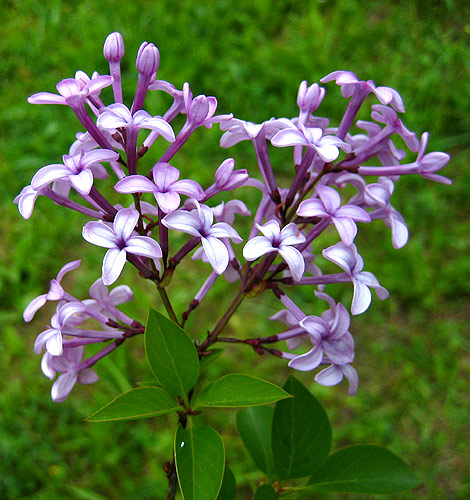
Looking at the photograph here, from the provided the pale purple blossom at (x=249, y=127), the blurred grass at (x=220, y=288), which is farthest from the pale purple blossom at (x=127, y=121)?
the blurred grass at (x=220, y=288)

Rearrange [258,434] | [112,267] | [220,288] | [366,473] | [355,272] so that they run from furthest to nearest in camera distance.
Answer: [220,288]
[258,434]
[366,473]
[355,272]
[112,267]

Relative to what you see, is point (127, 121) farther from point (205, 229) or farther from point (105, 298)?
point (105, 298)

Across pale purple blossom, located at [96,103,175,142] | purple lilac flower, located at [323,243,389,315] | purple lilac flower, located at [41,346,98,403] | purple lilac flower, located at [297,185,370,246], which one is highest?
pale purple blossom, located at [96,103,175,142]

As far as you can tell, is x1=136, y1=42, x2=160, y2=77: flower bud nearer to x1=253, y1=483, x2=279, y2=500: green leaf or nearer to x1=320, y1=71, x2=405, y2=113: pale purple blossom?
x1=320, y1=71, x2=405, y2=113: pale purple blossom

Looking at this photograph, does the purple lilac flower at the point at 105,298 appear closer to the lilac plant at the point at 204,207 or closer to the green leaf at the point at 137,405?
the lilac plant at the point at 204,207

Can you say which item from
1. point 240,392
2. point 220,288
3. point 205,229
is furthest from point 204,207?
point 220,288

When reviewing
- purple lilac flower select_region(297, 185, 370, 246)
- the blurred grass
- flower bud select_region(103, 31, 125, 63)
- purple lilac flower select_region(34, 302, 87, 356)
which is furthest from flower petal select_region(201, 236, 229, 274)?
the blurred grass
